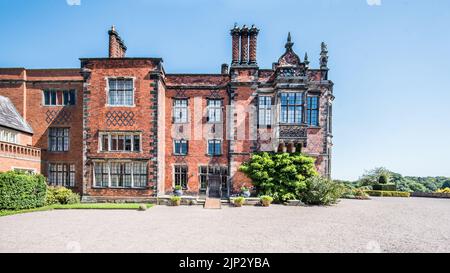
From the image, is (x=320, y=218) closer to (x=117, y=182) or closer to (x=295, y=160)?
(x=295, y=160)

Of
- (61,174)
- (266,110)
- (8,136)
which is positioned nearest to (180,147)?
(266,110)

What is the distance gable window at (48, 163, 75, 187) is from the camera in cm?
2386

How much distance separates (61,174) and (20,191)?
6.54m

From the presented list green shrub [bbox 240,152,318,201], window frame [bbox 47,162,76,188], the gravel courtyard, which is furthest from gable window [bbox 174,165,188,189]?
window frame [bbox 47,162,76,188]

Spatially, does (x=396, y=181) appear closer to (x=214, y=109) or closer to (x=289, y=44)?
(x=289, y=44)

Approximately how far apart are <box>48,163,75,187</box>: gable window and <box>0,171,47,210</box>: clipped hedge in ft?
14.5

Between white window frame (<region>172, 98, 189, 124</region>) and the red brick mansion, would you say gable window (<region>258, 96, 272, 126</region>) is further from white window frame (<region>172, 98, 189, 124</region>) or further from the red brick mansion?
white window frame (<region>172, 98, 189, 124</region>)

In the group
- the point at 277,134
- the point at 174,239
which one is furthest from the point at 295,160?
the point at 174,239

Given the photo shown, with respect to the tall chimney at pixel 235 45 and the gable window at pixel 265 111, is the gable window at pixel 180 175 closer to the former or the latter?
the gable window at pixel 265 111

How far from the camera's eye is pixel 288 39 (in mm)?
24391

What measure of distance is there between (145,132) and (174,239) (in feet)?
46.2

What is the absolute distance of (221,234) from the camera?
1080 cm
